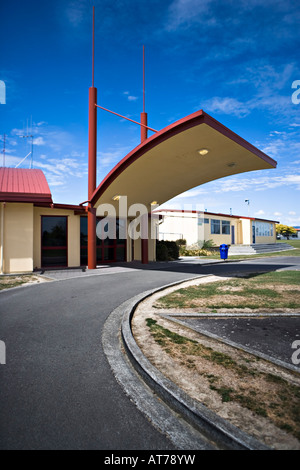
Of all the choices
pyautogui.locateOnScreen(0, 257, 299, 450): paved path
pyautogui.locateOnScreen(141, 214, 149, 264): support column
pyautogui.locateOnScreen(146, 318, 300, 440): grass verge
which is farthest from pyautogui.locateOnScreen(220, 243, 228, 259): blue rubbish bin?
pyautogui.locateOnScreen(146, 318, 300, 440): grass verge

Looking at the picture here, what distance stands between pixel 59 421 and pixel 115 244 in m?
16.2

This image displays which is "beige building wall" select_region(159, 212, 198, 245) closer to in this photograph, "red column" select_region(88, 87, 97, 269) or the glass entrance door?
the glass entrance door

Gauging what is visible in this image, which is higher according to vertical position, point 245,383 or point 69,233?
point 69,233

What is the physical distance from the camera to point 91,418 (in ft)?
8.87

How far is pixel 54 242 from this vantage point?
1540 centimetres

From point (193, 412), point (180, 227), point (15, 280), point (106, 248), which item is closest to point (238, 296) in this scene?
point (193, 412)

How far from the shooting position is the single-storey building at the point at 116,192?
9898 millimetres

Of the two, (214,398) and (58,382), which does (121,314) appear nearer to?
(58,382)

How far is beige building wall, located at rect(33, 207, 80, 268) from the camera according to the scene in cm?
1477

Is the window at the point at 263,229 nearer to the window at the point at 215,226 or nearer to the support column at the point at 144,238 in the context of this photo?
the window at the point at 215,226

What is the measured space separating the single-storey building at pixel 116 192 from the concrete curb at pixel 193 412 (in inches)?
279

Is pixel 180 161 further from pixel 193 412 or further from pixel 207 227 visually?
pixel 207 227

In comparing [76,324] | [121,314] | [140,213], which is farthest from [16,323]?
[140,213]

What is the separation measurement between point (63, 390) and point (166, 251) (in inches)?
755
